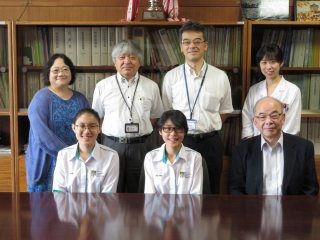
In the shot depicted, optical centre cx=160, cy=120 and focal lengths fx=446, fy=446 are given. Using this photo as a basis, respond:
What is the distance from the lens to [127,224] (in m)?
1.52

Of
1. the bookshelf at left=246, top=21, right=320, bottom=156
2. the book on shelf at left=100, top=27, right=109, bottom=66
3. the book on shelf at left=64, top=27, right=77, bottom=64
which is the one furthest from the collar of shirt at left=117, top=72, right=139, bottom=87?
the bookshelf at left=246, top=21, right=320, bottom=156

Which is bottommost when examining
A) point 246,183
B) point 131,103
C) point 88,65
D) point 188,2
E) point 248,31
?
point 246,183

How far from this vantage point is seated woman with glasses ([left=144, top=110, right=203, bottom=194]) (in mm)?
2336

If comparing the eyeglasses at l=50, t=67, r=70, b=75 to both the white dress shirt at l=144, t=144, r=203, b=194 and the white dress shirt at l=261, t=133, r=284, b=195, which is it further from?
the white dress shirt at l=261, t=133, r=284, b=195

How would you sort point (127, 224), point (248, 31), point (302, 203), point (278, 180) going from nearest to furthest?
point (127, 224) < point (302, 203) < point (278, 180) < point (248, 31)

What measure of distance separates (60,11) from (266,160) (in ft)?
6.96

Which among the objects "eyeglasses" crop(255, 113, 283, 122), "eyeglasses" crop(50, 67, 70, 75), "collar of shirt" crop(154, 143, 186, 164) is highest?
"eyeglasses" crop(50, 67, 70, 75)

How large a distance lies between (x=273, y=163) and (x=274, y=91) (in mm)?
877

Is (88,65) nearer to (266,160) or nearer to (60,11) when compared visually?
(60,11)

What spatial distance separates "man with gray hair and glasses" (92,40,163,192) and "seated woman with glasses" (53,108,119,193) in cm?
32

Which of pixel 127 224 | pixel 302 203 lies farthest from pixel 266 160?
pixel 127 224

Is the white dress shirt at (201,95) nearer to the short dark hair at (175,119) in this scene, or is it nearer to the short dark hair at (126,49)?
the short dark hair at (126,49)

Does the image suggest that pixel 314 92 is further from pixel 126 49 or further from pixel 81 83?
A: pixel 81 83

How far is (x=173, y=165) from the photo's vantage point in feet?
7.84
